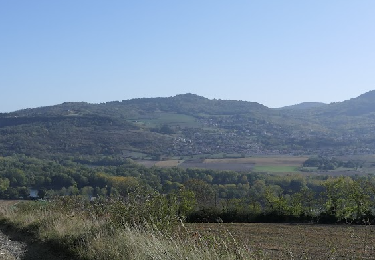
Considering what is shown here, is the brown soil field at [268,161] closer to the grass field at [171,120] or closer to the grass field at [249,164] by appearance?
the grass field at [249,164]

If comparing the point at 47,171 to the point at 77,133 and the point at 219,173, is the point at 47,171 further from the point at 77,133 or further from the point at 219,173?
the point at 77,133

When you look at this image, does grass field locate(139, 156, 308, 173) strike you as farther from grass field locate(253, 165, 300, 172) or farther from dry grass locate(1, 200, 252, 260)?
dry grass locate(1, 200, 252, 260)

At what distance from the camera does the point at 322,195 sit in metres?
28.2

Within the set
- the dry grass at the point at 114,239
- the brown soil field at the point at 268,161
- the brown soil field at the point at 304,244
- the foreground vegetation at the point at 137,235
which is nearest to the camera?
the dry grass at the point at 114,239

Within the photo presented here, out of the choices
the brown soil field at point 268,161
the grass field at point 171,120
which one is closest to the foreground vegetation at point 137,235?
the brown soil field at point 268,161

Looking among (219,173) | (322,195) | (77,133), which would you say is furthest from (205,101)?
(322,195)

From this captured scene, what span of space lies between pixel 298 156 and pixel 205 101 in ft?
234

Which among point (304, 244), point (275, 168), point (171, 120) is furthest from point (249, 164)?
point (304, 244)

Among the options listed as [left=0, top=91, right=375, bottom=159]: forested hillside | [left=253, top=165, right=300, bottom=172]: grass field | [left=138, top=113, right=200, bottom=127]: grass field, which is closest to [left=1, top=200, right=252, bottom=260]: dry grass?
[left=253, top=165, right=300, bottom=172]: grass field

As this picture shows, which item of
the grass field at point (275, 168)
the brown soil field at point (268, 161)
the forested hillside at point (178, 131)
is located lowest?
the grass field at point (275, 168)

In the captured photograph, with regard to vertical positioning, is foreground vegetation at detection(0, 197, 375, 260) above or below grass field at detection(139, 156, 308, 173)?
above

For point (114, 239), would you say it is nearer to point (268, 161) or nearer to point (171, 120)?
point (268, 161)

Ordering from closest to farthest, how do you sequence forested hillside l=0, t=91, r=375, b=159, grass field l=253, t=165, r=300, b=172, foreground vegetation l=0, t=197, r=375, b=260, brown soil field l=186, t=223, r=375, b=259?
foreground vegetation l=0, t=197, r=375, b=260
brown soil field l=186, t=223, r=375, b=259
grass field l=253, t=165, r=300, b=172
forested hillside l=0, t=91, r=375, b=159

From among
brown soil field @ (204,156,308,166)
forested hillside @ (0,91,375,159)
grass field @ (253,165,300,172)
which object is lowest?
grass field @ (253,165,300,172)
